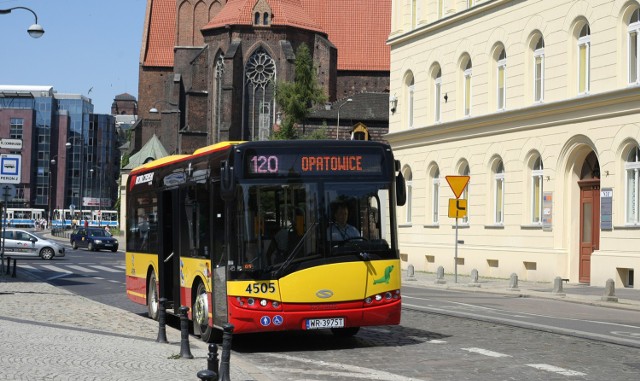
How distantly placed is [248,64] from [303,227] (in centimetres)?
7710

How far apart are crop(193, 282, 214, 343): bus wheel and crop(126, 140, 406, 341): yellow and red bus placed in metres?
0.06

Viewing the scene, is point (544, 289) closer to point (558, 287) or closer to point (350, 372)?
point (558, 287)

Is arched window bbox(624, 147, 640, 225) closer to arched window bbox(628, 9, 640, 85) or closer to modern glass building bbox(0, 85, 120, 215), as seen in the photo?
arched window bbox(628, 9, 640, 85)

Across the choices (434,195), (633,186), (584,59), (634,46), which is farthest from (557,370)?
(434,195)

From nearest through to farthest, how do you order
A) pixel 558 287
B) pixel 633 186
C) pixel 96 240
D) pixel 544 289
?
pixel 558 287 → pixel 544 289 → pixel 633 186 → pixel 96 240

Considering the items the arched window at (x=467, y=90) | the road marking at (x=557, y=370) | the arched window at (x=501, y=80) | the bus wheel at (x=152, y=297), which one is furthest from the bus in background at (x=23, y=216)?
the road marking at (x=557, y=370)

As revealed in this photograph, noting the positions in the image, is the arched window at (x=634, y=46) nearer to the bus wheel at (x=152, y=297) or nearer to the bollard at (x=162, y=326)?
the bus wheel at (x=152, y=297)

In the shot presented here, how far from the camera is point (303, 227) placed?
1449 centimetres

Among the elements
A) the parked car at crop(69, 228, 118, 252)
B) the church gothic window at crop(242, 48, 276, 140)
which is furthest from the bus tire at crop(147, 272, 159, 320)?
the church gothic window at crop(242, 48, 276, 140)

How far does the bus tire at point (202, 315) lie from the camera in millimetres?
15586

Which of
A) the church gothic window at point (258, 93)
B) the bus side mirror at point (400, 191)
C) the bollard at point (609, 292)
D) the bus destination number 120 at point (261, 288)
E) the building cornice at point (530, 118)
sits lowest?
the bollard at point (609, 292)

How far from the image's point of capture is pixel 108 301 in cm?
2470

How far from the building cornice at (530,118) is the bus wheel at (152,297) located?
15.9 m

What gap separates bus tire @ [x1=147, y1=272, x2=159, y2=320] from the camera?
19.3m
